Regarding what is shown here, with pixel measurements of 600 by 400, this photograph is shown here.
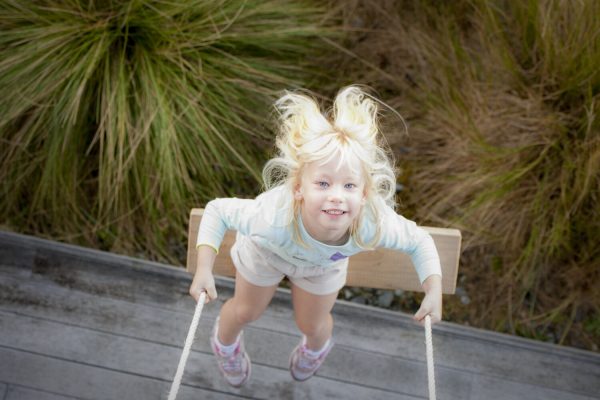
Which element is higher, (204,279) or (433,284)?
(433,284)

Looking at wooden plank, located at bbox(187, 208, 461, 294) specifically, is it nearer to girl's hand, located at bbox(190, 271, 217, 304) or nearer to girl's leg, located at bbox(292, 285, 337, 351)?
girl's leg, located at bbox(292, 285, 337, 351)

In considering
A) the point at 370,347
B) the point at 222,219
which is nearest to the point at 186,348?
the point at 222,219

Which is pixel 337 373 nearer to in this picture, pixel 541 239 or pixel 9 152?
pixel 541 239

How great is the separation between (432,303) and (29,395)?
1.20m

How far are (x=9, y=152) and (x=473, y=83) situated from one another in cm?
154

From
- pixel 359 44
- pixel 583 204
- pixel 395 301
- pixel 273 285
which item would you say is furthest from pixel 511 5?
pixel 273 285

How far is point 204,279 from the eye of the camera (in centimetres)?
116

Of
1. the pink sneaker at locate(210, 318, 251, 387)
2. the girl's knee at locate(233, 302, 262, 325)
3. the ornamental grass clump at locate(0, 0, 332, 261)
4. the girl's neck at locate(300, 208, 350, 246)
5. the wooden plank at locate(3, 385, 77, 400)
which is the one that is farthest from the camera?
the ornamental grass clump at locate(0, 0, 332, 261)

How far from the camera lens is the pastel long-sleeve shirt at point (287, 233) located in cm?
117

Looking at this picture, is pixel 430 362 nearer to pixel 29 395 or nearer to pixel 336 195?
pixel 336 195

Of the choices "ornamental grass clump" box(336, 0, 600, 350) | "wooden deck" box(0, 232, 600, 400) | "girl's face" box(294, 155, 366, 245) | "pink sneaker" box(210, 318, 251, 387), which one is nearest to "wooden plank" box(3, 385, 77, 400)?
"wooden deck" box(0, 232, 600, 400)

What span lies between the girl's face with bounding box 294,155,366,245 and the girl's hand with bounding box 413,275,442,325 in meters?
0.23

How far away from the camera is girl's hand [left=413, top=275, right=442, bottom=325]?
45.9 inches

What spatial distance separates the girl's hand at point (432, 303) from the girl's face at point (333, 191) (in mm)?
233
